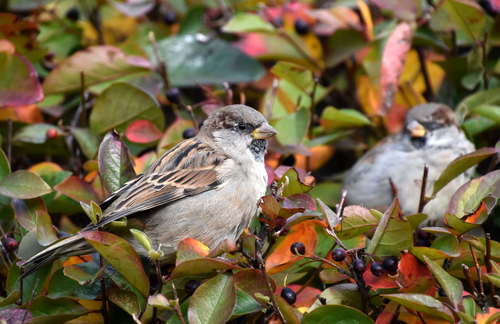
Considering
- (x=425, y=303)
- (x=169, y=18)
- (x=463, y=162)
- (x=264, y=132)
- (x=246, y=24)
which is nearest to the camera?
(x=425, y=303)

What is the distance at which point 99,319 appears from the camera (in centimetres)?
205

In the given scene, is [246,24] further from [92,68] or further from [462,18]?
[462,18]

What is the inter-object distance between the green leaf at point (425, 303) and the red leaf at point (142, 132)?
3.59 feet

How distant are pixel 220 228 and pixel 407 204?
86 cm

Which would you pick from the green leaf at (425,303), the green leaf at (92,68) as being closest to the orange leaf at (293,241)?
the green leaf at (425,303)

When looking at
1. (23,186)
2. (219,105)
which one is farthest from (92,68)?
(23,186)

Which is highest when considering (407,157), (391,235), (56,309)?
(391,235)

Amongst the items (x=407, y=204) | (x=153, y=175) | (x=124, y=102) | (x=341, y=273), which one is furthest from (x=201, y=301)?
(x=407, y=204)

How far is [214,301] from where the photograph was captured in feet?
5.84

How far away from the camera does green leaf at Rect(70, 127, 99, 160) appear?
256cm

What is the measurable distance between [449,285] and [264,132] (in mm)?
905

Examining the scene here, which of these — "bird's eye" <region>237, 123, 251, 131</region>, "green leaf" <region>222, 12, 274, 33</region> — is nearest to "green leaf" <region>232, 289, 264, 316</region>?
"bird's eye" <region>237, 123, 251, 131</region>

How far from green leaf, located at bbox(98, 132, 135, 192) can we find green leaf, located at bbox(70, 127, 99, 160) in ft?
1.04

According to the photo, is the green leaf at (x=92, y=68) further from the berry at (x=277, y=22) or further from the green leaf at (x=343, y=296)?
the green leaf at (x=343, y=296)
